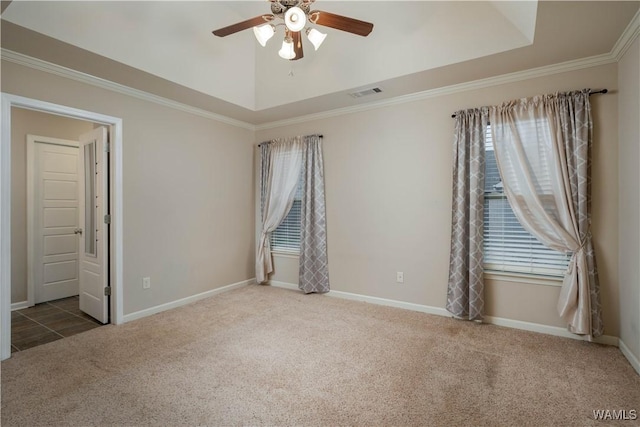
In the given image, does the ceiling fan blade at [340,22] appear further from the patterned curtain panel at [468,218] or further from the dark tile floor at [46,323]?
the dark tile floor at [46,323]

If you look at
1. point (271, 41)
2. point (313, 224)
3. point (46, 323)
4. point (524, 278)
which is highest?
point (271, 41)

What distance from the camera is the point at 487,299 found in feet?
10.9

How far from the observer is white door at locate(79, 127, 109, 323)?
3.41 meters

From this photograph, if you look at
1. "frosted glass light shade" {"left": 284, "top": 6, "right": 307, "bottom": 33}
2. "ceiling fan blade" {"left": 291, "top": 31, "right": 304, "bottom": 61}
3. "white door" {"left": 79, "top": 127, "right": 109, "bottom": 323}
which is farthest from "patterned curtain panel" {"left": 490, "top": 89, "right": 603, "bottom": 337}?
"white door" {"left": 79, "top": 127, "right": 109, "bottom": 323}

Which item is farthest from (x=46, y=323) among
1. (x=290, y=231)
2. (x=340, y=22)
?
(x=340, y=22)

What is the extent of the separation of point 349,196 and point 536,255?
218 cm

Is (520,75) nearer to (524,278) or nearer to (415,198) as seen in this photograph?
(415,198)

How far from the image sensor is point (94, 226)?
3.55m

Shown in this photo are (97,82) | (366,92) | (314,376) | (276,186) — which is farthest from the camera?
(276,186)

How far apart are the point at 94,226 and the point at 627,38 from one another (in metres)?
5.34

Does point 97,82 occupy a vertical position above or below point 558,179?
above

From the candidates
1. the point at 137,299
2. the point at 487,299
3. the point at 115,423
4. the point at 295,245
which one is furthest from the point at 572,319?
the point at 137,299

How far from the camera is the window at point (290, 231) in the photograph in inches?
187

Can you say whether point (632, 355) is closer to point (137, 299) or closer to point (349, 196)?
point (349, 196)
